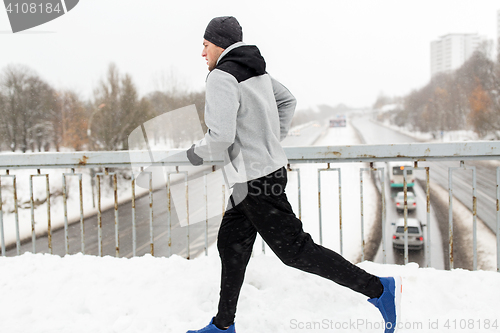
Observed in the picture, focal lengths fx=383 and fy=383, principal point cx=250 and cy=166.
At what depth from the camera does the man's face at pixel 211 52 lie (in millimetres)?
1830

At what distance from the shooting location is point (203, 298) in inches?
93.9

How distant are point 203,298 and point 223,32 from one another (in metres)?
1.57

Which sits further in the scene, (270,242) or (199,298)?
(199,298)

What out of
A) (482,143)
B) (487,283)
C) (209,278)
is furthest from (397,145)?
(209,278)

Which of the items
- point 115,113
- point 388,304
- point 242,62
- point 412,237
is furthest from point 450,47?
point 242,62

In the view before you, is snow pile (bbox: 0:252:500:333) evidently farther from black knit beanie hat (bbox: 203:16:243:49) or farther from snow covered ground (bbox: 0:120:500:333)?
black knit beanie hat (bbox: 203:16:243:49)

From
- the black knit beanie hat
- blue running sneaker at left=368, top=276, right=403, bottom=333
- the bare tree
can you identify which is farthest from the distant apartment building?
the black knit beanie hat

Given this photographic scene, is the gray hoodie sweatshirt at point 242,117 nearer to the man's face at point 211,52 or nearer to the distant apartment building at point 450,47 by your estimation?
the man's face at point 211,52

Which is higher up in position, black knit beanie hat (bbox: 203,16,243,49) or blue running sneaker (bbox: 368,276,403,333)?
black knit beanie hat (bbox: 203,16,243,49)

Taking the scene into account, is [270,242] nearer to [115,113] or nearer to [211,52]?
[211,52]

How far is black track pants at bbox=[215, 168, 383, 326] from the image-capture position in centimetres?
179

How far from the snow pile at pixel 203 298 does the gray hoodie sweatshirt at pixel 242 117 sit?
0.91m

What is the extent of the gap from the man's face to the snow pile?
4.58 feet

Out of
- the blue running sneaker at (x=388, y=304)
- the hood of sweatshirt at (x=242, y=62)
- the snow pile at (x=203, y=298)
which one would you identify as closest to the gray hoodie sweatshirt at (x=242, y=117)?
the hood of sweatshirt at (x=242, y=62)
